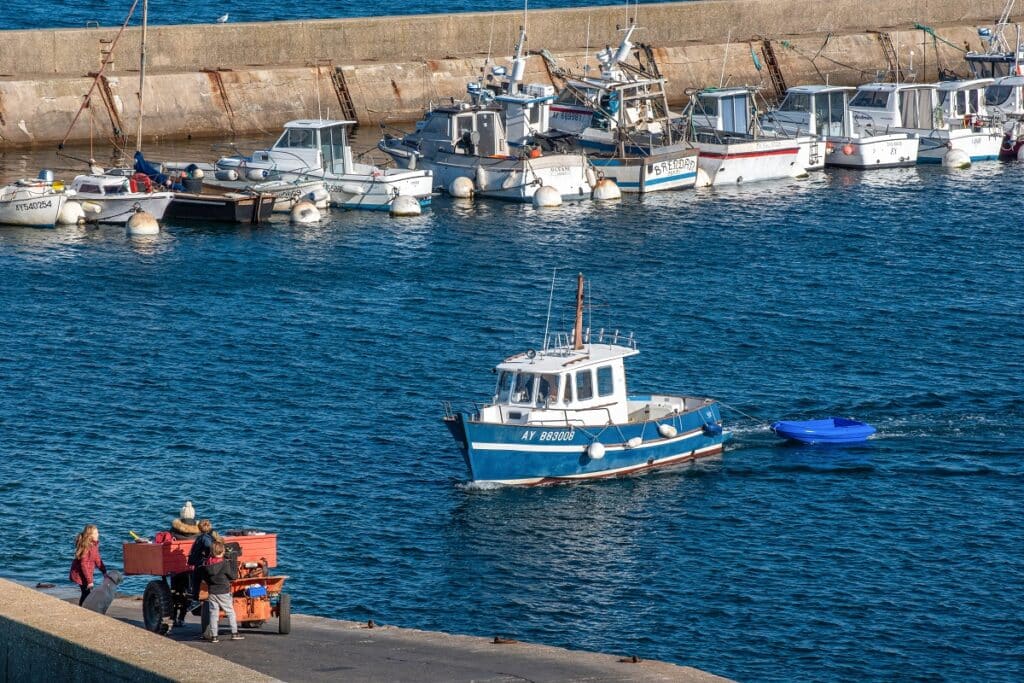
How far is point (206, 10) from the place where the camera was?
418 ft

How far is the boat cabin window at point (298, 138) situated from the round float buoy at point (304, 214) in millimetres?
3749

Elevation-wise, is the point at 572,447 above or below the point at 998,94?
below

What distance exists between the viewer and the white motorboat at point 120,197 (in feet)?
208

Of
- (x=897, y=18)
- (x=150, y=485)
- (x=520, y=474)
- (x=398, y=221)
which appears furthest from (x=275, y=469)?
(x=897, y=18)

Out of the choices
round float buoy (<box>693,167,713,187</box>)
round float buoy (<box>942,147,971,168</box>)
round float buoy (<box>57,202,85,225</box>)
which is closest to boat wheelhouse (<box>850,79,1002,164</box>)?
round float buoy (<box>942,147,971,168</box>)

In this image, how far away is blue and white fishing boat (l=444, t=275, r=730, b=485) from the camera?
121 ft

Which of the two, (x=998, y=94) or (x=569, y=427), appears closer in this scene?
(x=569, y=427)

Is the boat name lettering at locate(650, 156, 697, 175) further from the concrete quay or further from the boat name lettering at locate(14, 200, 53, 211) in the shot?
the concrete quay

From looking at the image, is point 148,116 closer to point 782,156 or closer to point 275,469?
point 782,156

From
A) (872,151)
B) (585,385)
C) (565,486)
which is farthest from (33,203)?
(872,151)

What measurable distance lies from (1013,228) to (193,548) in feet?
159

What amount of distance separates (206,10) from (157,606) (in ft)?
352

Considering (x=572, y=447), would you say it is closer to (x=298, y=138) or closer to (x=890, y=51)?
(x=298, y=138)

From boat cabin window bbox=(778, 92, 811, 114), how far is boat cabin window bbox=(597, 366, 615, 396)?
1707 inches
